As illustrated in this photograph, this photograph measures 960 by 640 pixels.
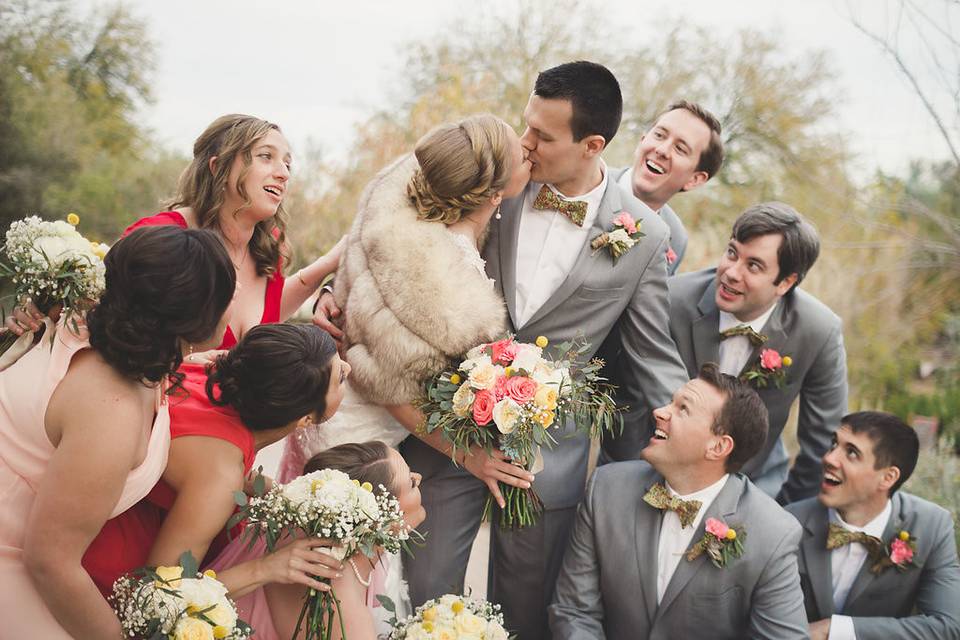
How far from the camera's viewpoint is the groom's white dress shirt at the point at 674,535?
12.8 ft

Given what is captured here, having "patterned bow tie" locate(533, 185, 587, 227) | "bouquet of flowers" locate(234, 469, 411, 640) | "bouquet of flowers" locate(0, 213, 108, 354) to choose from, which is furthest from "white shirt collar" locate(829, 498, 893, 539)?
"bouquet of flowers" locate(0, 213, 108, 354)

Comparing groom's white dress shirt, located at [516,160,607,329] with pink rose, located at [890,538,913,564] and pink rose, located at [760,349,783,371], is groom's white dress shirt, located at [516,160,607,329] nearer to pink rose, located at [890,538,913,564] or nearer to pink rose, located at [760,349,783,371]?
pink rose, located at [760,349,783,371]

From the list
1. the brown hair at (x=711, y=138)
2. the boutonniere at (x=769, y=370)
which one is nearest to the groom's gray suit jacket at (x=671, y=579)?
the boutonniere at (x=769, y=370)

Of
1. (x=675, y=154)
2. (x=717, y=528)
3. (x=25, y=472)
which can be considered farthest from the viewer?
(x=675, y=154)

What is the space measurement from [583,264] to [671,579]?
56.3 inches

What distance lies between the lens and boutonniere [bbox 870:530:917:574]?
440cm

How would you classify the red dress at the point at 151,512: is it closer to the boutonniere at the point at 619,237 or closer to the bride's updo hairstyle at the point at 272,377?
the bride's updo hairstyle at the point at 272,377

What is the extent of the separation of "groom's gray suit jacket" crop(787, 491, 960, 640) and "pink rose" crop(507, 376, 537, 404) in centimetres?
219

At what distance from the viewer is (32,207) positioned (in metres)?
12.2

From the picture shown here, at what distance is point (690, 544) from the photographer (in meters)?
3.88

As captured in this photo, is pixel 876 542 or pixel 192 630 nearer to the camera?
pixel 192 630

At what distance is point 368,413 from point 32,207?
10379mm

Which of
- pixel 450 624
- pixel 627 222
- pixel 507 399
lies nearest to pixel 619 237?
pixel 627 222

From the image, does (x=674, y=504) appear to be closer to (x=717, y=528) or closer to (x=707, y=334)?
(x=717, y=528)
